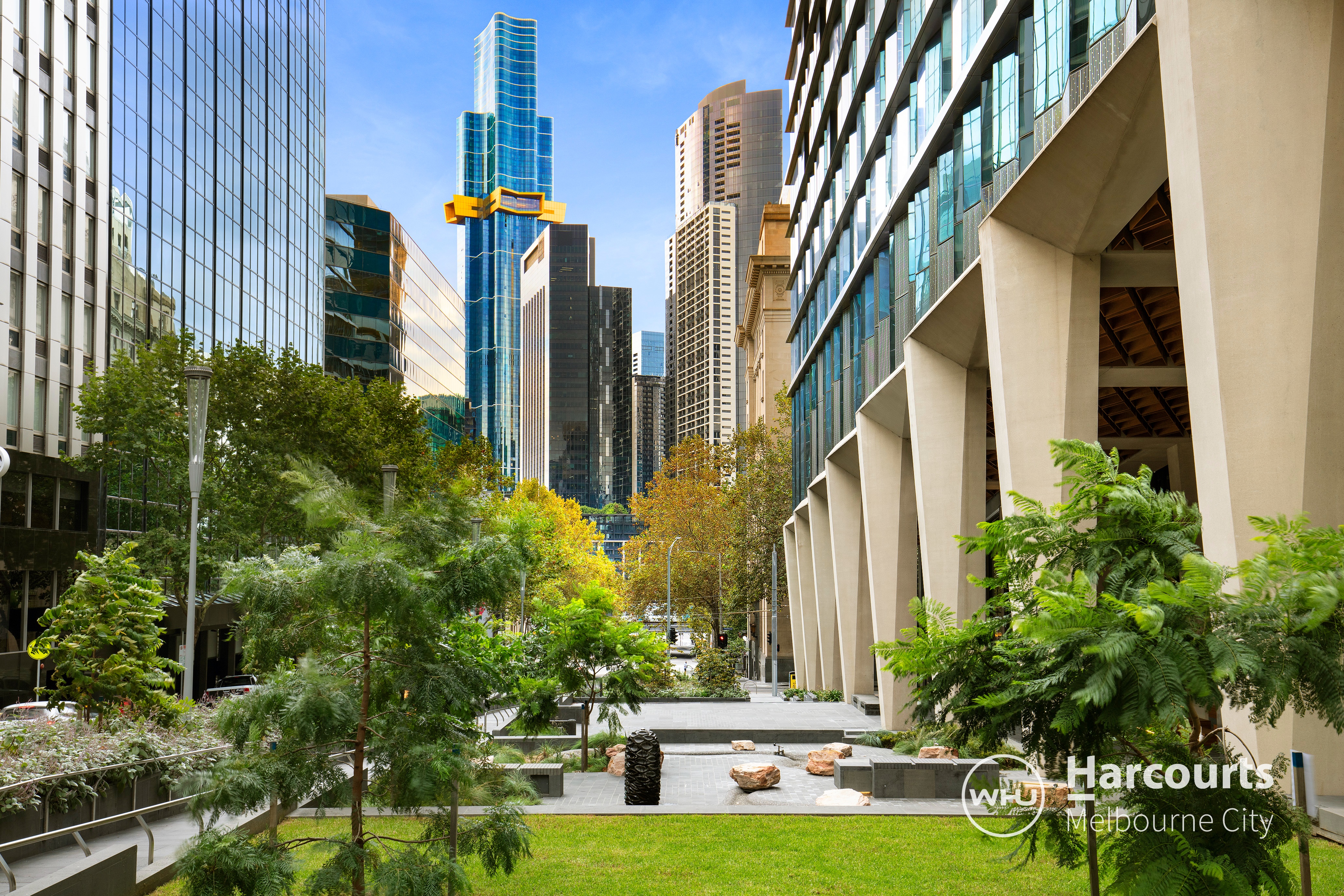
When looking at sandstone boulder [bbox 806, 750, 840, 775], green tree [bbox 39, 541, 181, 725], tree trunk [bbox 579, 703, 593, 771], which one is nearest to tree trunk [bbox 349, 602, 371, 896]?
green tree [bbox 39, 541, 181, 725]

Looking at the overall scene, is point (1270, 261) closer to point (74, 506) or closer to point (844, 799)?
point (844, 799)

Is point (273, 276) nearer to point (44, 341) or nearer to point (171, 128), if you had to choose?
point (171, 128)

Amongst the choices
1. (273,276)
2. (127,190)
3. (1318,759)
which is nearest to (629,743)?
(1318,759)

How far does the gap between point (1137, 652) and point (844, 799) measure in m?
11.7

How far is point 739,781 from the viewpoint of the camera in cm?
1795

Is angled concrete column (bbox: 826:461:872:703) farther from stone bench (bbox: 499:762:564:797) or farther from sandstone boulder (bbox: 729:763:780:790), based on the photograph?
stone bench (bbox: 499:762:564:797)

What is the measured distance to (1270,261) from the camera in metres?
9.02

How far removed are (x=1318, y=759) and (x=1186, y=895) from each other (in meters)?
5.34

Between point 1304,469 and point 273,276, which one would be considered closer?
point 1304,469

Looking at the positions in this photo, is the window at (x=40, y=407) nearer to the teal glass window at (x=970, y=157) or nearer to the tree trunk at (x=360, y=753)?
the teal glass window at (x=970, y=157)

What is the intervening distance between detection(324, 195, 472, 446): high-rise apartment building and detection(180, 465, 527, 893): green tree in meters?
56.2

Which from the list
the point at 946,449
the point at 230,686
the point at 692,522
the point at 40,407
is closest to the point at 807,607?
the point at 692,522

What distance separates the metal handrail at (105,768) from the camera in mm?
10859

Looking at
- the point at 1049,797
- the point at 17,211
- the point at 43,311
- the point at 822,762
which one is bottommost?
the point at 822,762
